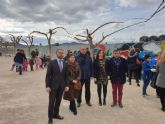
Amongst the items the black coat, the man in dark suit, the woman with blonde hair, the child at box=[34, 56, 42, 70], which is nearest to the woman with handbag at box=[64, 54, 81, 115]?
the man in dark suit

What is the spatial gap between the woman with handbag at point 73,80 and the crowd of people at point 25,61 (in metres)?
12.9

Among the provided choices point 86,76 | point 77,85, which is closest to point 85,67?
point 86,76

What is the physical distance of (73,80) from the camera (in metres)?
8.77

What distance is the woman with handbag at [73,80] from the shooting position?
28.5 ft

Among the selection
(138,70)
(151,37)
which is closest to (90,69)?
(138,70)

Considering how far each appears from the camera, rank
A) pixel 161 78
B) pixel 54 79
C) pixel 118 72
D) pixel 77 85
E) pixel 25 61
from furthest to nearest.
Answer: pixel 25 61
pixel 118 72
pixel 161 78
pixel 77 85
pixel 54 79

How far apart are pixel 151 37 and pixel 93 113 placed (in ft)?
70.6

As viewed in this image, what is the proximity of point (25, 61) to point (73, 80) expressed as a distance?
1563 centimetres

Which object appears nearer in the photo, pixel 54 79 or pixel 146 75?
pixel 54 79

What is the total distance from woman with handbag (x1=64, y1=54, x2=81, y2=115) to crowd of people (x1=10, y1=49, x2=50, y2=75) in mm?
12937

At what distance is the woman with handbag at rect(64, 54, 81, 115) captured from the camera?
8688mm

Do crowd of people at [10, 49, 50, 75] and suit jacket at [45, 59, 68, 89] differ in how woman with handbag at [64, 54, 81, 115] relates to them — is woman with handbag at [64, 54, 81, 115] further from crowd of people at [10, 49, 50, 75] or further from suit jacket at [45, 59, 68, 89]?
crowd of people at [10, 49, 50, 75]

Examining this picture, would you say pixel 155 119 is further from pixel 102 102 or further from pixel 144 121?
pixel 102 102

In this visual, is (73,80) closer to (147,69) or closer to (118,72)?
(118,72)
